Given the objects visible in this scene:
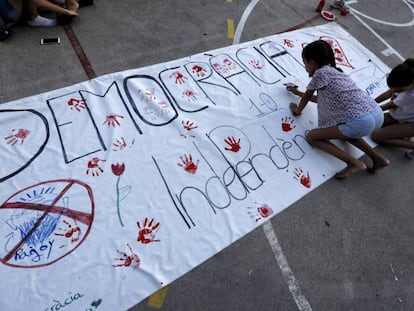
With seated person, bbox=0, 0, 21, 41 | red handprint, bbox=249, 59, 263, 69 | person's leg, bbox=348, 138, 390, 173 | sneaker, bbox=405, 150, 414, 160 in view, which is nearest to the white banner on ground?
red handprint, bbox=249, 59, 263, 69

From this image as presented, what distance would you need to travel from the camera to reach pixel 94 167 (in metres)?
2.12

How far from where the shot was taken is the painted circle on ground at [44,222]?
1741mm

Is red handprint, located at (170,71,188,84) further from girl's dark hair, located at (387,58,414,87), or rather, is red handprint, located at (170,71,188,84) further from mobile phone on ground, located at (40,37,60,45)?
girl's dark hair, located at (387,58,414,87)

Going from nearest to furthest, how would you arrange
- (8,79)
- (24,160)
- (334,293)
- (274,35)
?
(334,293) → (24,160) → (8,79) → (274,35)

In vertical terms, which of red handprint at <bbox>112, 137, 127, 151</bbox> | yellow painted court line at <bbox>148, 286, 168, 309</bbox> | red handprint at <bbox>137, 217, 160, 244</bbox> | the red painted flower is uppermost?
red handprint at <bbox>112, 137, 127, 151</bbox>

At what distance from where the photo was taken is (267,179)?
2328mm

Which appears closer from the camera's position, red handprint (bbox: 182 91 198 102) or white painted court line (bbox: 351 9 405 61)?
red handprint (bbox: 182 91 198 102)

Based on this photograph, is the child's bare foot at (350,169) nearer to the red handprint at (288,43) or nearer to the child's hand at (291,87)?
the child's hand at (291,87)

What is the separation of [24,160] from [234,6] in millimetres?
3085

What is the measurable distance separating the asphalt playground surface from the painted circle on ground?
1.98 ft

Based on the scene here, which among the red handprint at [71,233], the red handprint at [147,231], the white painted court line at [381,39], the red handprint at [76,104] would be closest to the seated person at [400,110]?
the white painted court line at [381,39]

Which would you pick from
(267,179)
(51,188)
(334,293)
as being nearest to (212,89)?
(267,179)

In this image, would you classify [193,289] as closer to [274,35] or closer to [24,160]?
[24,160]

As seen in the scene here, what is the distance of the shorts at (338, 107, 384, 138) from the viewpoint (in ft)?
7.60
